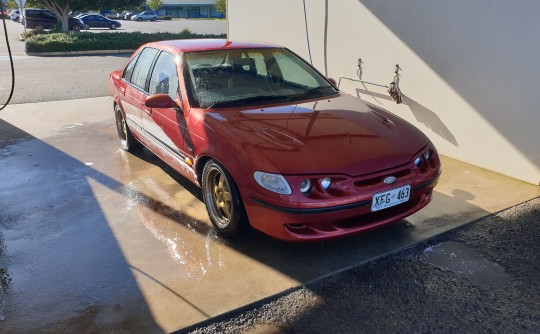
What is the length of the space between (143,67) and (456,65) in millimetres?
3655

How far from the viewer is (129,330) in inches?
102

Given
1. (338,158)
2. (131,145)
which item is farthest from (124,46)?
(338,158)

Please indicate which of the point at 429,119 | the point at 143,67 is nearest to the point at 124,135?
the point at 143,67

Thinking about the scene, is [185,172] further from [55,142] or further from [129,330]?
[55,142]

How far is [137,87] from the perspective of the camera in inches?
203

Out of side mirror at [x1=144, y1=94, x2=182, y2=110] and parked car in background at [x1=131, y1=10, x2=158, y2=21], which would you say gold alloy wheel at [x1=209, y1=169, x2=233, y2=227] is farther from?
parked car in background at [x1=131, y1=10, x2=158, y2=21]

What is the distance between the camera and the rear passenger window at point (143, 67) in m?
4.98

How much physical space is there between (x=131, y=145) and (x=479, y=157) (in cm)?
433

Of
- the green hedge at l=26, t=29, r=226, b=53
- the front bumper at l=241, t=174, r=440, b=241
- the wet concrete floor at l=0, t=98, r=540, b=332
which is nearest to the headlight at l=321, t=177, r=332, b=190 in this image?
the front bumper at l=241, t=174, r=440, b=241

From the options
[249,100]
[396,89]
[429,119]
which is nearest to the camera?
[249,100]

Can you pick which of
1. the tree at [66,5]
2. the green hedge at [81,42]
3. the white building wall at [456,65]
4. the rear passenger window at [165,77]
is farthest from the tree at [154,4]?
the rear passenger window at [165,77]

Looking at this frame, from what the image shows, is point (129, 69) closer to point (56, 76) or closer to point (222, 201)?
point (222, 201)

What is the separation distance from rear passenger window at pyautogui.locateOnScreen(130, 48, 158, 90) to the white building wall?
303 centimetres

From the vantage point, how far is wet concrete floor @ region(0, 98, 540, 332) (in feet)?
9.18
